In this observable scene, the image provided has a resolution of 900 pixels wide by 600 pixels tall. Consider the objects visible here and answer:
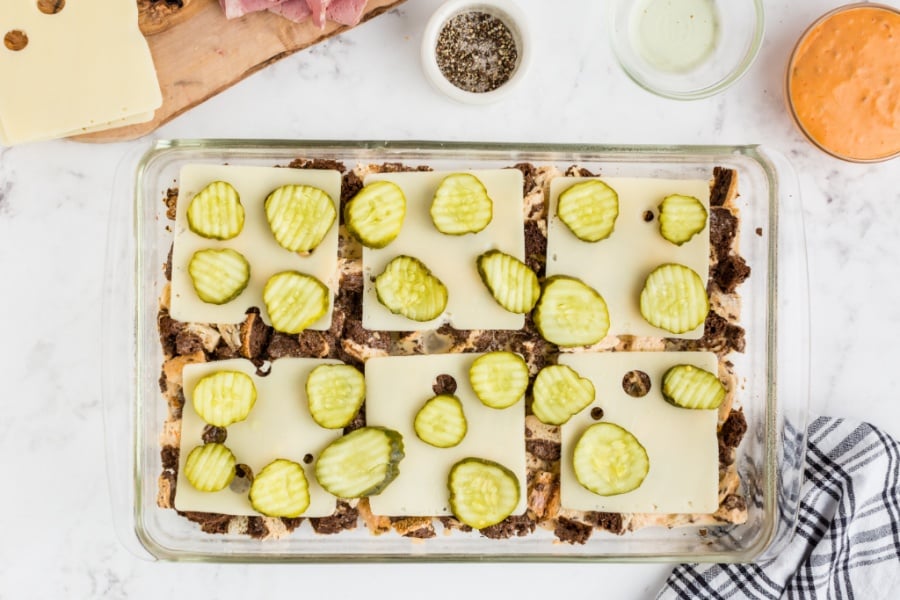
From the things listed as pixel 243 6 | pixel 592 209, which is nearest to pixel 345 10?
pixel 243 6

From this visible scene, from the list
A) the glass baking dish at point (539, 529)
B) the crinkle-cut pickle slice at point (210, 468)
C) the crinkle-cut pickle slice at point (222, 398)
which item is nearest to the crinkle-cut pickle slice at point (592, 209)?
the glass baking dish at point (539, 529)

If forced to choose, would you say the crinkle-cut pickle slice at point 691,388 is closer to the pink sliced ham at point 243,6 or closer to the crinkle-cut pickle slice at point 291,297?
the crinkle-cut pickle slice at point 291,297

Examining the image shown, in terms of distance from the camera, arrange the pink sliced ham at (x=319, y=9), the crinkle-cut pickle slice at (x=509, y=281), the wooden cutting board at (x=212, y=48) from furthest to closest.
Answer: the wooden cutting board at (x=212, y=48)
the pink sliced ham at (x=319, y=9)
the crinkle-cut pickle slice at (x=509, y=281)

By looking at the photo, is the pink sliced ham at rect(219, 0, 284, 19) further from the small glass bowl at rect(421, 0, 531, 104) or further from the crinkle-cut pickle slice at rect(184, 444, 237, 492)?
the crinkle-cut pickle slice at rect(184, 444, 237, 492)

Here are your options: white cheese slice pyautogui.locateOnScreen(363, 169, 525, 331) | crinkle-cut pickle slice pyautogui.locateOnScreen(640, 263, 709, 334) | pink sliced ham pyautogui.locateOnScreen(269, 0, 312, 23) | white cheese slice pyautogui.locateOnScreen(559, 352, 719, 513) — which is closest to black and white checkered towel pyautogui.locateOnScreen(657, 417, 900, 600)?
white cheese slice pyautogui.locateOnScreen(559, 352, 719, 513)

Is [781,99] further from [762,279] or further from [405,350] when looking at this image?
[405,350]
